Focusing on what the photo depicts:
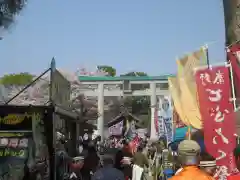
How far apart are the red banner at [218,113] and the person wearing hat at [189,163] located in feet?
7.28

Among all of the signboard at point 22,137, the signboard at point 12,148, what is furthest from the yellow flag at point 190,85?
the signboard at point 12,148

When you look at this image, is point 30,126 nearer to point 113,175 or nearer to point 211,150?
point 113,175

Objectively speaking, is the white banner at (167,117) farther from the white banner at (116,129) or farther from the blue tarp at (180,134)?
the white banner at (116,129)

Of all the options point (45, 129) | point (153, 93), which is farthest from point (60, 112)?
point (153, 93)

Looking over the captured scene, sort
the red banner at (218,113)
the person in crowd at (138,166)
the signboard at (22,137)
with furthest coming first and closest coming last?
the person in crowd at (138,166) < the signboard at (22,137) < the red banner at (218,113)

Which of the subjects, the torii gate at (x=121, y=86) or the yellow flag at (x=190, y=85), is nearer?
the yellow flag at (x=190, y=85)

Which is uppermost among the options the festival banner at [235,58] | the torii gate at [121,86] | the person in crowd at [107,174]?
the torii gate at [121,86]

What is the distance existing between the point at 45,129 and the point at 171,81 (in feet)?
9.78

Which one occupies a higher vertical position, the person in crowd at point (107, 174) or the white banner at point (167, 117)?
the white banner at point (167, 117)

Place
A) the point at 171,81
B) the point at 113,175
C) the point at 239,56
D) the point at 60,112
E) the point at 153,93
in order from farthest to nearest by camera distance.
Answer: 1. the point at 153,93
2. the point at 171,81
3. the point at 60,112
4. the point at 239,56
5. the point at 113,175

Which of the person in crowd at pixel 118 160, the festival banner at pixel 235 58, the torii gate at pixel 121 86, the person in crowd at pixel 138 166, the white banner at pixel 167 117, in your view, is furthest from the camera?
the torii gate at pixel 121 86

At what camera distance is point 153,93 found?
39844 mm

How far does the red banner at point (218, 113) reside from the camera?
5.46 meters

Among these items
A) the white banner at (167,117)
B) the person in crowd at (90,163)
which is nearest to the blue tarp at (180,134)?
the white banner at (167,117)
